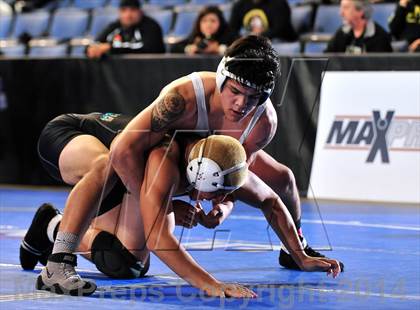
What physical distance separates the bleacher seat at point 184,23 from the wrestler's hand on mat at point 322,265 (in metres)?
7.01

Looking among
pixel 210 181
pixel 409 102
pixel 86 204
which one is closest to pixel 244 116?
pixel 210 181

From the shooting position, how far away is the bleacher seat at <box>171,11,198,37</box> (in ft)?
38.9

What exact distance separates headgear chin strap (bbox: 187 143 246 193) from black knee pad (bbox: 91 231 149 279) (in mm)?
771

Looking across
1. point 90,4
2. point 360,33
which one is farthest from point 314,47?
point 90,4

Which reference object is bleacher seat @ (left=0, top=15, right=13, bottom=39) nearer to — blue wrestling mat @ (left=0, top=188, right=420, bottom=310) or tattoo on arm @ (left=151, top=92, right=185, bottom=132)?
blue wrestling mat @ (left=0, top=188, right=420, bottom=310)

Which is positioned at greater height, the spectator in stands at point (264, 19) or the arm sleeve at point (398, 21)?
the arm sleeve at point (398, 21)

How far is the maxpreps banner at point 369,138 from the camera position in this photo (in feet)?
27.0

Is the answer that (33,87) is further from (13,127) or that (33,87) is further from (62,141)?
(62,141)

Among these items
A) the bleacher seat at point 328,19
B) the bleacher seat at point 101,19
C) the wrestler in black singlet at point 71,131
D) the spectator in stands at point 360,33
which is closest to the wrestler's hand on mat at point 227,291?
the wrestler in black singlet at point 71,131

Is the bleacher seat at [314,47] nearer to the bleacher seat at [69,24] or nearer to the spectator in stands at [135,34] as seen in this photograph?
Result: the spectator in stands at [135,34]

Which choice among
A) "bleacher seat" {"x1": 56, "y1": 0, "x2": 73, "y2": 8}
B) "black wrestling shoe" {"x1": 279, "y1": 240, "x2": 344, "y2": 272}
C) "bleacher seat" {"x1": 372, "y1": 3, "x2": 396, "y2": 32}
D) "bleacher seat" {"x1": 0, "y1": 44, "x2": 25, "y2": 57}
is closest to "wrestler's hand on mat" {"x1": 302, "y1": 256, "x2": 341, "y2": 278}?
"black wrestling shoe" {"x1": 279, "y1": 240, "x2": 344, "y2": 272}

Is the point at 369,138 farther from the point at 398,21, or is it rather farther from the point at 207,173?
the point at 207,173

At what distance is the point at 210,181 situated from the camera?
14.4 feet

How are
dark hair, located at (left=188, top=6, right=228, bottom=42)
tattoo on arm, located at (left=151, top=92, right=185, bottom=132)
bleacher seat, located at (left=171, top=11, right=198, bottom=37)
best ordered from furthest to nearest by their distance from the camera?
1. bleacher seat, located at (left=171, top=11, right=198, bottom=37)
2. dark hair, located at (left=188, top=6, right=228, bottom=42)
3. tattoo on arm, located at (left=151, top=92, right=185, bottom=132)
